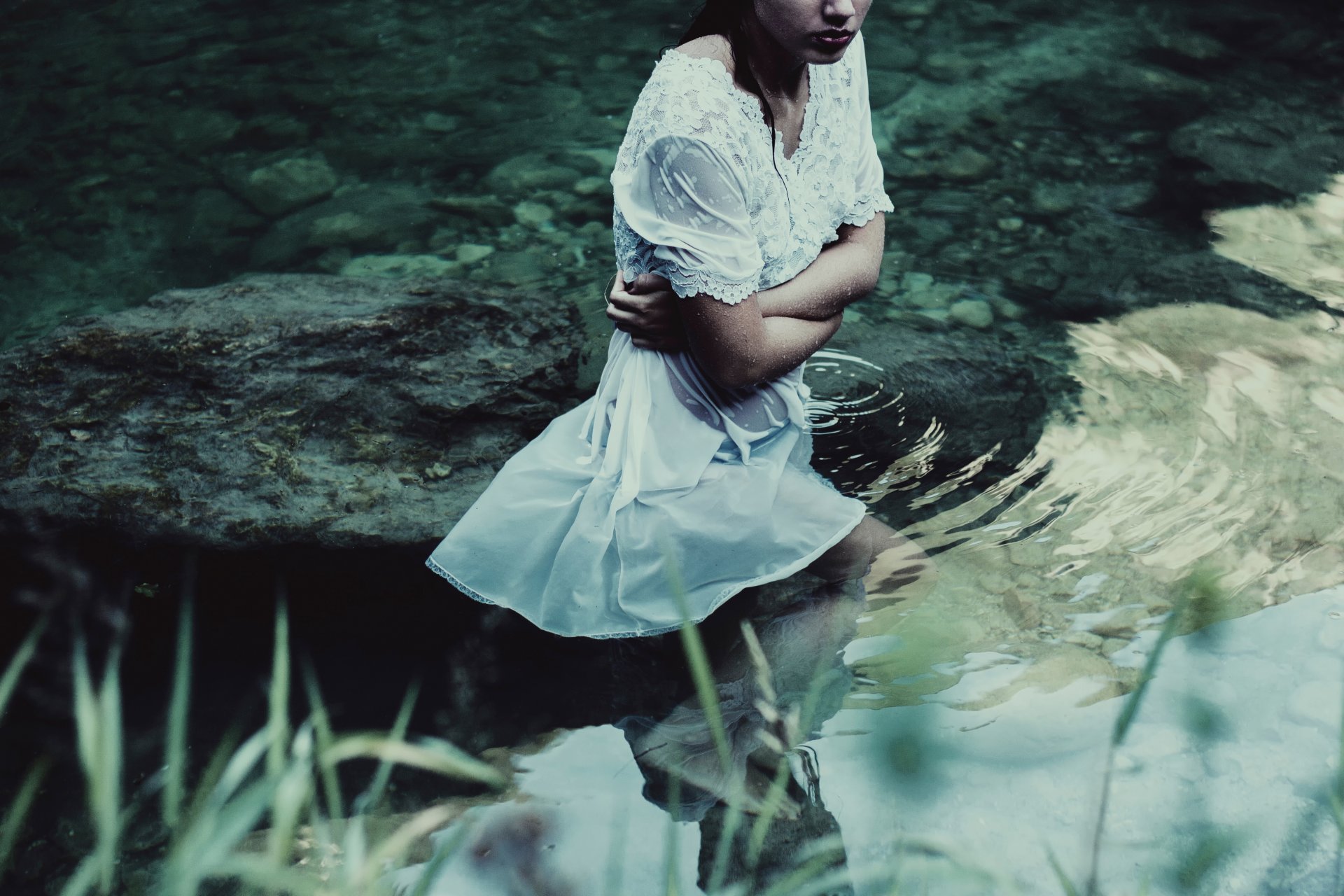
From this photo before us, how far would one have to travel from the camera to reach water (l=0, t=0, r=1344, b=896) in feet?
7.64

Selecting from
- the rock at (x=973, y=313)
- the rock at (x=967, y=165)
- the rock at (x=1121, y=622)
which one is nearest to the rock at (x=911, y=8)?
the rock at (x=967, y=165)

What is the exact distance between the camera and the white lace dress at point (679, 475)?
2234mm

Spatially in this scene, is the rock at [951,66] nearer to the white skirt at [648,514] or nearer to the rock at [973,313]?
the rock at [973,313]

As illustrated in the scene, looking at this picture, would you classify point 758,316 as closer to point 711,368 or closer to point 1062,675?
point 711,368

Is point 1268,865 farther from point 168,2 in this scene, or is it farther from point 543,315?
point 168,2

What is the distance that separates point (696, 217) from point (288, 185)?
3517 millimetres

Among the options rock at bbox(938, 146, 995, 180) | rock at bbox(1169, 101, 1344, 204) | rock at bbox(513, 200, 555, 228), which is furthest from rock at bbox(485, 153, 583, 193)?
rock at bbox(1169, 101, 1344, 204)

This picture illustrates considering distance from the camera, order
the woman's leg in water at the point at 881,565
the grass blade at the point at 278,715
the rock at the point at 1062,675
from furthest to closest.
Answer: the rock at the point at 1062,675
the woman's leg in water at the point at 881,565
the grass blade at the point at 278,715

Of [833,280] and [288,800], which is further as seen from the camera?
[833,280]

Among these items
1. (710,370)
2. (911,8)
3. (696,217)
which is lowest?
(911,8)

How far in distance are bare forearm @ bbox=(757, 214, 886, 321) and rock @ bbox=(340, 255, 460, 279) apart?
2378 millimetres

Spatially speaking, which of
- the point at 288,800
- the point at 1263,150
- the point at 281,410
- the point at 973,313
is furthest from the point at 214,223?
the point at 1263,150

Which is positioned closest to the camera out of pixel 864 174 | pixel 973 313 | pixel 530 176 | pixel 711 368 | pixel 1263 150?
pixel 711 368

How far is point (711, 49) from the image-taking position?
6.85 feet
